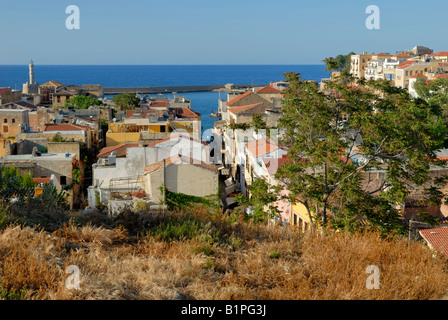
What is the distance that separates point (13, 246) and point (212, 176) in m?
14.0

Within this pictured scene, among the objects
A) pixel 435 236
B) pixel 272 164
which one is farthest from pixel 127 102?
pixel 435 236

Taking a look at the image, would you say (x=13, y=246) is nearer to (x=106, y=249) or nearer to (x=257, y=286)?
(x=106, y=249)

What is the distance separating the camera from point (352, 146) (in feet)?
38.2

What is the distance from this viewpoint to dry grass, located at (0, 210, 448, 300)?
204 inches

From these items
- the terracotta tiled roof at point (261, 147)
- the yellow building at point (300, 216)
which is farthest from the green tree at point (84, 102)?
the yellow building at point (300, 216)

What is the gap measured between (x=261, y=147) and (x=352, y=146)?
1222cm

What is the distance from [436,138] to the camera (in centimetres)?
1171

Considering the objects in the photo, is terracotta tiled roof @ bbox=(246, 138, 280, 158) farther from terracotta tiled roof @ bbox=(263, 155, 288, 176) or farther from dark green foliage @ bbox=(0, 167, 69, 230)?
dark green foliage @ bbox=(0, 167, 69, 230)

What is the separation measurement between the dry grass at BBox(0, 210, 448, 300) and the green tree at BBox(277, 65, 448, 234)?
400cm

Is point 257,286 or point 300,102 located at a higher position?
point 300,102

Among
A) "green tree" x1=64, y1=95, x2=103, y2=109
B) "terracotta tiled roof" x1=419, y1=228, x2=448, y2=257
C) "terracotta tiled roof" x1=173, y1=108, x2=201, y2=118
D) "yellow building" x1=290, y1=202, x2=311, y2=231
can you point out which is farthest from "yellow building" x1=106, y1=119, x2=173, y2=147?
"terracotta tiled roof" x1=419, y1=228, x2=448, y2=257

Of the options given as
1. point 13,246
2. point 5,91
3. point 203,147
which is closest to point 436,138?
point 13,246

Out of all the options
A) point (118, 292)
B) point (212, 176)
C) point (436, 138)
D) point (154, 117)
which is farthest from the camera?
point (154, 117)

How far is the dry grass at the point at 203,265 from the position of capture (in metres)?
5.18
